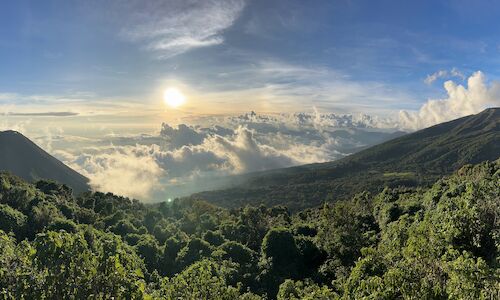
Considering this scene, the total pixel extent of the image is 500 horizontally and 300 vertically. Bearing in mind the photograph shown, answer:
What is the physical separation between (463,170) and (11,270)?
15540 centimetres

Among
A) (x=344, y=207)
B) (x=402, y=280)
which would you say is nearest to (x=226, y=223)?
(x=344, y=207)

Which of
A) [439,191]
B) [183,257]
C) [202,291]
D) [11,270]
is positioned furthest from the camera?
[439,191]

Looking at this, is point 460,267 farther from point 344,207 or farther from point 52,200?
point 52,200

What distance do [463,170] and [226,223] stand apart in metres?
96.6

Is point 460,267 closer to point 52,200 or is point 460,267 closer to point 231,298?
point 231,298

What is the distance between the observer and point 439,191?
8125 centimetres

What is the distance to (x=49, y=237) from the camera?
17.9m

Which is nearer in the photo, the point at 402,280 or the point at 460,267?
the point at 460,267

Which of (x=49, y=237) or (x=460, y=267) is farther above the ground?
(x=49, y=237)

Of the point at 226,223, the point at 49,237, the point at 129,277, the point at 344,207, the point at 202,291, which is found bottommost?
the point at 226,223

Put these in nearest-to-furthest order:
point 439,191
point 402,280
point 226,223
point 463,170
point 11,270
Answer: point 11,270 < point 402,280 < point 439,191 < point 226,223 < point 463,170

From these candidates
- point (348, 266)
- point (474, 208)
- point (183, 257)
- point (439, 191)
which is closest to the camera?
point (474, 208)

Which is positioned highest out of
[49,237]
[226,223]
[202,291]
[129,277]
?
[49,237]

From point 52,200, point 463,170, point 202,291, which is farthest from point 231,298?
point 463,170
